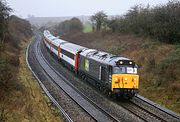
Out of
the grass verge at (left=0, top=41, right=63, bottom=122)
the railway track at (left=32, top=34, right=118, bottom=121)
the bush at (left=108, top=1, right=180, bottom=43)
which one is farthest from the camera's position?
the bush at (left=108, top=1, right=180, bottom=43)

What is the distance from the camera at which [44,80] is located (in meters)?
33.3

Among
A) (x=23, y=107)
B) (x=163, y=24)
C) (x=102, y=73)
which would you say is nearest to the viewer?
(x=23, y=107)

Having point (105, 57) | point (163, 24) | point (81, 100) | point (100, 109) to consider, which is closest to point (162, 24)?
point (163, 24)

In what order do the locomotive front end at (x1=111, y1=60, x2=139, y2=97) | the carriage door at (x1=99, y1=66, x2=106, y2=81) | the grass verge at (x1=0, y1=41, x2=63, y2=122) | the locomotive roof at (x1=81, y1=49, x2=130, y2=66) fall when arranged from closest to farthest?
the grass verge at (x1=0, y1=41, x2=63, y2=122) → the locomotive front end at (x1=111, y1=60, x2=139, y2=97) → the locomotive roof at (x1=81, y1=49, x2=130, y2=66) → the carriage door at (x1=99, y1=66, x2=106, y2=81)

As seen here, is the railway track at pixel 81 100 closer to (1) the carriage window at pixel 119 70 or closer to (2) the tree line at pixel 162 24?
(1) the carriage window at pixel 119 70

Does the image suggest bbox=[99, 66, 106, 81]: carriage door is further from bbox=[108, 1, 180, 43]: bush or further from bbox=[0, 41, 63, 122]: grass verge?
bbox=[108, 1, 180, 43]: bush

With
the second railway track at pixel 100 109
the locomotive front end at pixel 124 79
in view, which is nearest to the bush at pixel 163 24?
the second railway track at pixel 100 109

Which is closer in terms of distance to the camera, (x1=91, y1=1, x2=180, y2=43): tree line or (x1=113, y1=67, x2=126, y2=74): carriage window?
(x1=113, y1=67, x2=126, y2=74): carriage window

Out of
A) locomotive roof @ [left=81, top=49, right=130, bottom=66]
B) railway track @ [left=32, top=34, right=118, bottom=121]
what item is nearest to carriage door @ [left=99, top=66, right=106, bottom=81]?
locomotive roof @ [left=81, top=49, right=130, bottom=66]

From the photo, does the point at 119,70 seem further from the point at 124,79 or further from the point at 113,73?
the point at 124,79

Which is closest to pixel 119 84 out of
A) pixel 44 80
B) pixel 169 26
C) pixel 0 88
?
pixel 0 88

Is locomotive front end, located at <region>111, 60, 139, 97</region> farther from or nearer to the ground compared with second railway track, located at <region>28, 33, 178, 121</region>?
farther from the ground

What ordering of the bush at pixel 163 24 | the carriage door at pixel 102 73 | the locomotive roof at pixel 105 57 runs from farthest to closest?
the bush at pixel 163 24, the carriage door at pixel 102 73, the locomotive roof at pixel 105 57

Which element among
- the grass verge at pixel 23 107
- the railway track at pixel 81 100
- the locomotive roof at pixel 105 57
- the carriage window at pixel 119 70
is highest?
the locomotive roof at pixel 105 57
